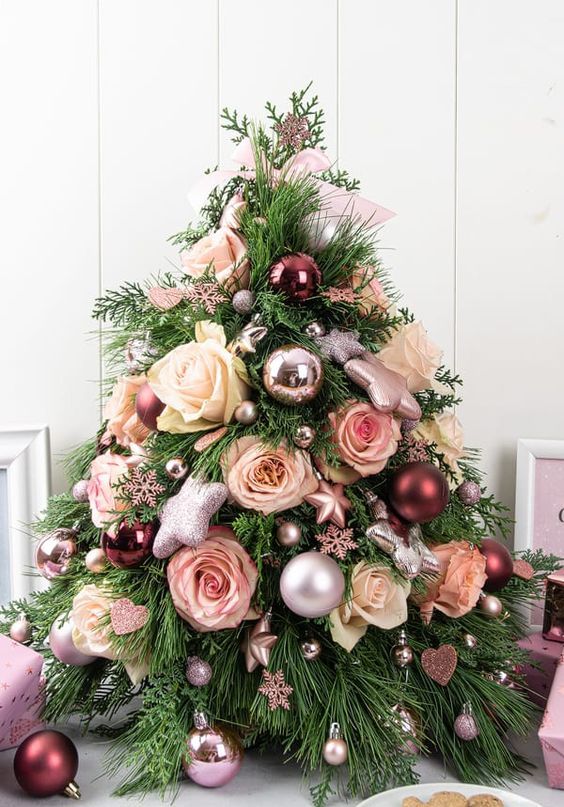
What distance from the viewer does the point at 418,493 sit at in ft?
2.39

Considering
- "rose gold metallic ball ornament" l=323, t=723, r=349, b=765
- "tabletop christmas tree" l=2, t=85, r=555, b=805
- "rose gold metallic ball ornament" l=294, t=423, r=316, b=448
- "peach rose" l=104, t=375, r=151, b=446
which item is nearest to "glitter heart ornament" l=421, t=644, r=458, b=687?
"tabletop christmas tree" l=2, t=85, r=555, b=805

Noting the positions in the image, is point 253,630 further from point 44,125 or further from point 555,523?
point 44,125

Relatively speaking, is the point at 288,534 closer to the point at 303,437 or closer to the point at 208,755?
the point at 303,437

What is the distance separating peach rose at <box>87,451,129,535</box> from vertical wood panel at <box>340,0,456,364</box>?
0.51 meters

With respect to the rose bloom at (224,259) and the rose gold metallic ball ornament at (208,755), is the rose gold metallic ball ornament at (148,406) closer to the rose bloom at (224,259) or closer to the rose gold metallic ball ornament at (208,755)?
the rose bloom at (224,259)

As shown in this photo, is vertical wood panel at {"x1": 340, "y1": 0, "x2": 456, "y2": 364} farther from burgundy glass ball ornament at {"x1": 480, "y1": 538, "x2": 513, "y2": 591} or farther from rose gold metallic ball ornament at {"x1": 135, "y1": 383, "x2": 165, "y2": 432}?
rose gold metallic ball ornament at {"x1": 135, "y1": 383, "x2": 165, "y2": 432}

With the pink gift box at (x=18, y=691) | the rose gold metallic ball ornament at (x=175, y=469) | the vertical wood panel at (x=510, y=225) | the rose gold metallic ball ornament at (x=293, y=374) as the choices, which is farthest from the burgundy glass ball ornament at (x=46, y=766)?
the vertical wood panel at (x=510, y=225)

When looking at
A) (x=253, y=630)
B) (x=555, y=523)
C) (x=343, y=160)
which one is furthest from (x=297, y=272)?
(x=555, y=523)

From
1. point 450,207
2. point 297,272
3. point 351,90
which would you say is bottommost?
point 297,272

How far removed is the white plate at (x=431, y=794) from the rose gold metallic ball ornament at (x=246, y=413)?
1.05 feet

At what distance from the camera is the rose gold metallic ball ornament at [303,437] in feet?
2.31

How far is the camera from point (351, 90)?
1.10 meters

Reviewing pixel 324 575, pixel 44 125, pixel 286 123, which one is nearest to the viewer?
pixel 324 575

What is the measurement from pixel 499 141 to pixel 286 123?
406 millimetres
